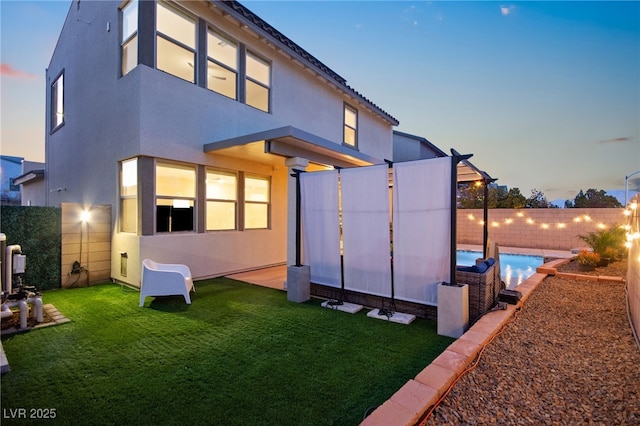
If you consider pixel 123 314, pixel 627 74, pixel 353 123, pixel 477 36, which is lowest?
pixel 123 314

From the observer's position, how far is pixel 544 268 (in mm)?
7609

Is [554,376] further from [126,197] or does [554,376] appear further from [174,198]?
[126,197]

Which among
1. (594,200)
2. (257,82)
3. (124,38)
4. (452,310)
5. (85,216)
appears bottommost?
(452,310)

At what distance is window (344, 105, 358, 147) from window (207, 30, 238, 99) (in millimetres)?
5725

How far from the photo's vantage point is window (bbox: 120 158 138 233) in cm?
666

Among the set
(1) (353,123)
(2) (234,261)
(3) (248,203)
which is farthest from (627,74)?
(2) (234,261)

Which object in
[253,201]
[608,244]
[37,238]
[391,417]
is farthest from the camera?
[253,201]

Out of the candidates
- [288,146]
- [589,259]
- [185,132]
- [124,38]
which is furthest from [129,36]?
[589,259]

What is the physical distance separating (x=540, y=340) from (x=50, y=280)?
9000 millimetres

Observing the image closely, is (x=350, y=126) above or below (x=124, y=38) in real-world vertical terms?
below

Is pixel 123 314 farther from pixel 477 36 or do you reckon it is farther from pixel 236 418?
pixel 477 36

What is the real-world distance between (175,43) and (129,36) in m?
1.04

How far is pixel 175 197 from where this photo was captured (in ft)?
22.9

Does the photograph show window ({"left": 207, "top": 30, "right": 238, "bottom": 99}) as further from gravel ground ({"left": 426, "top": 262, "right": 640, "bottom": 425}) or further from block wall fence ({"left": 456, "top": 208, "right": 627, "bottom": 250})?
block wall fence ({"left": 456, "top": 208, "right": 627, "bottom": 250})
